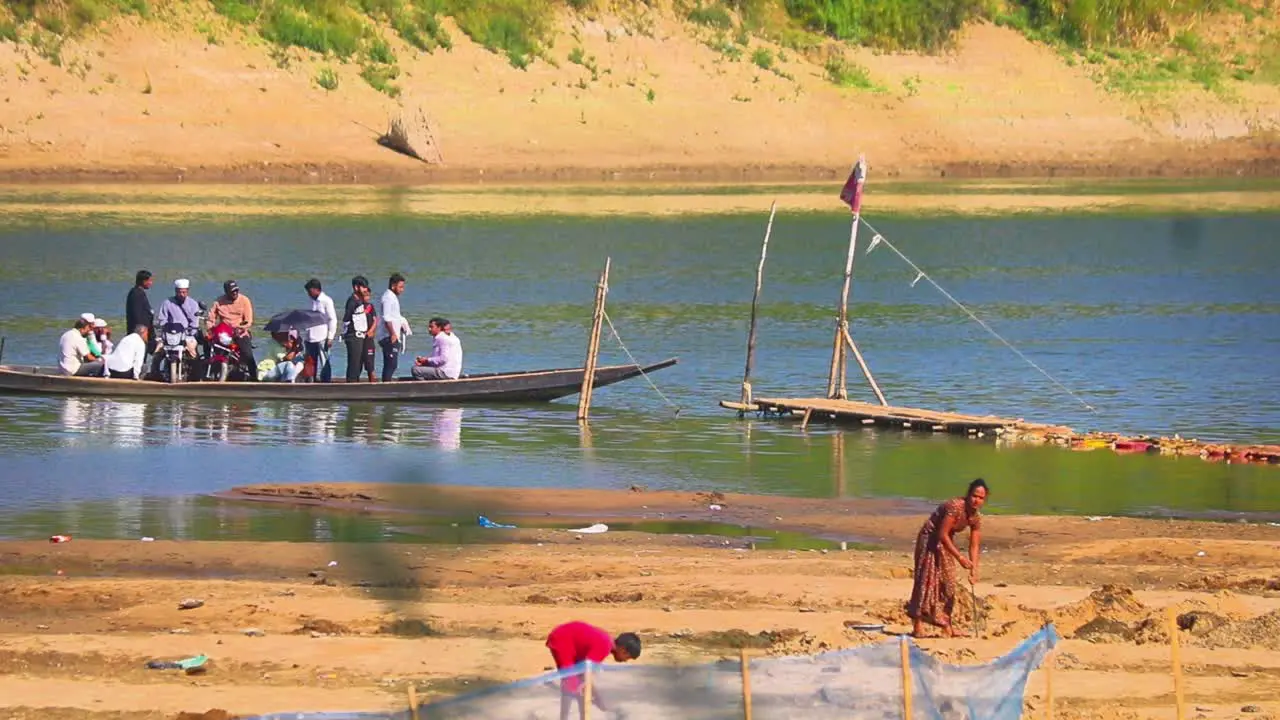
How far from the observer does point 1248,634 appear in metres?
14.1

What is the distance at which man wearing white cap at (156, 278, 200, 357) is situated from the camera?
2531cm

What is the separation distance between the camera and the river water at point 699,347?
71.3 ft

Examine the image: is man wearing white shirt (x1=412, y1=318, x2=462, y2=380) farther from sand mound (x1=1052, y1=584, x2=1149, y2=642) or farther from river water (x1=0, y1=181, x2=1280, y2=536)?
sand mound (x1=1052, y1=584, x2=1149, y2=642)

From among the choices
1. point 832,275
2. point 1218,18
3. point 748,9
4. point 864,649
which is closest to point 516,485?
point 864,649

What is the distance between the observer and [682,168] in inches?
2387

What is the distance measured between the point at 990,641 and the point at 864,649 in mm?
→ 3219

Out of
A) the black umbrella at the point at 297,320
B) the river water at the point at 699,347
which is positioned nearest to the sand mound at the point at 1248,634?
the river water at the point at 699,347

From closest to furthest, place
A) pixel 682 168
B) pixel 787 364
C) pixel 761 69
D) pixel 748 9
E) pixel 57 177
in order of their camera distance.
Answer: pixel 787 364 < pixel 57 177 < pixel 682 168 < pixel 761 69 < pixel 748 9

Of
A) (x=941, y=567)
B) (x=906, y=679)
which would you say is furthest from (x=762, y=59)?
(x=906, y=679)

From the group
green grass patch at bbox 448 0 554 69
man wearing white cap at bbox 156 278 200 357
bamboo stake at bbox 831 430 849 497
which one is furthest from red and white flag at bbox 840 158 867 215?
green grass patch at bbox 448 0 554 69

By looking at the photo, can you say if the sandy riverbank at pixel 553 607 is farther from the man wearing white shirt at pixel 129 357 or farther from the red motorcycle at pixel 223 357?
the man wearing white shirt at pixel 129 357

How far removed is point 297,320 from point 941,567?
12.7 metres

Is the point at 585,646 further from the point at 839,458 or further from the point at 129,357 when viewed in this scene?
the point at 129,357

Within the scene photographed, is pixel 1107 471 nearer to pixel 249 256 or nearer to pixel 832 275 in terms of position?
pixel 832 275
